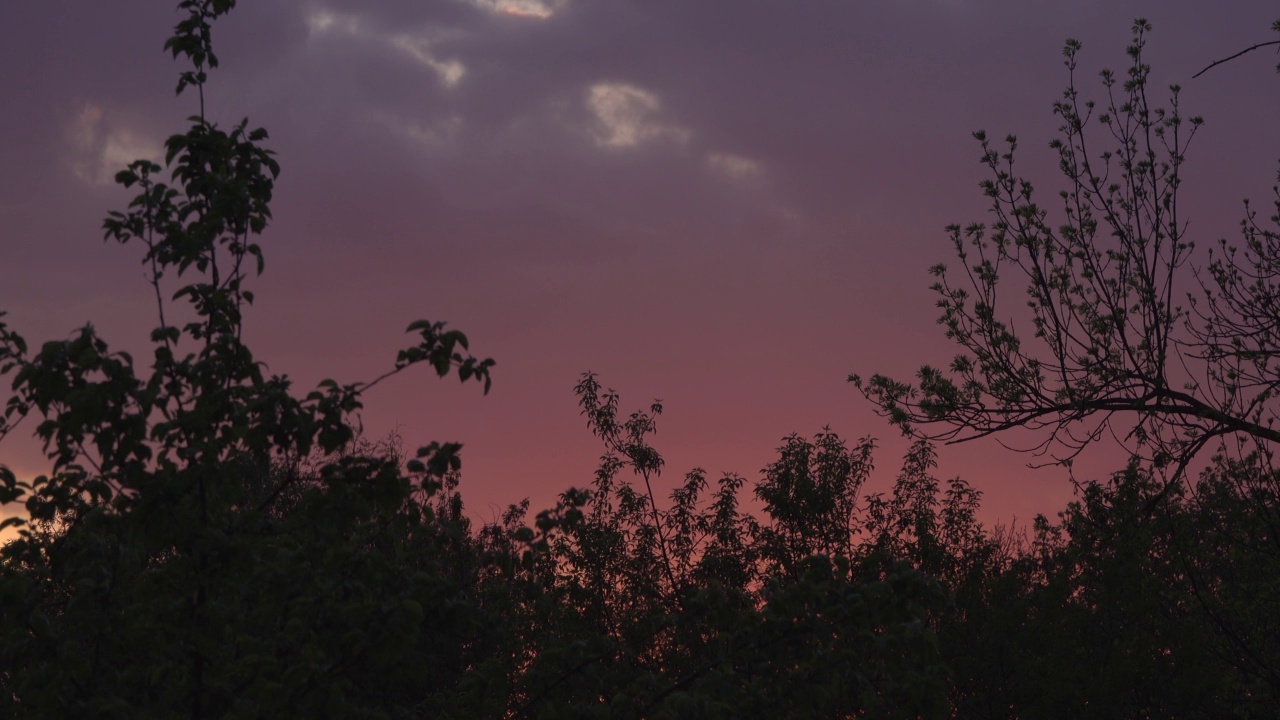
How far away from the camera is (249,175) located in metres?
8.60

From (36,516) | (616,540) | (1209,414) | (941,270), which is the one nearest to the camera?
(36,516)

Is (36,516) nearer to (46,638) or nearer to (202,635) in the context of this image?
(46,638)

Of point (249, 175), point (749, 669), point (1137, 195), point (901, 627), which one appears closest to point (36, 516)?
point (249, 175)

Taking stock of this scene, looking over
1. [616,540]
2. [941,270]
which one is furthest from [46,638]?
[616,540]

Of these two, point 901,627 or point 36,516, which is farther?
point 36,516

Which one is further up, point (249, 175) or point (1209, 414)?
point (1209, 414)

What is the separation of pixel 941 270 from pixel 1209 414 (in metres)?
4.11

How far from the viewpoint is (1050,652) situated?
21.2 metres

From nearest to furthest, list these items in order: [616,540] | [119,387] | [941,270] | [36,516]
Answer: [119,387], [36,516], [941,270], [616,540]

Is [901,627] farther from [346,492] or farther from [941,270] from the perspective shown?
[941,270]

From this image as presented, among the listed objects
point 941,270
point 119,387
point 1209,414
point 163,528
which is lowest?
point 163,528

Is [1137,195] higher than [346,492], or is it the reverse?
[1137,195]

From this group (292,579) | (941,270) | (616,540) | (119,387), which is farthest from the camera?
(616,540)

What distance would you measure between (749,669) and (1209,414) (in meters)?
10.2
